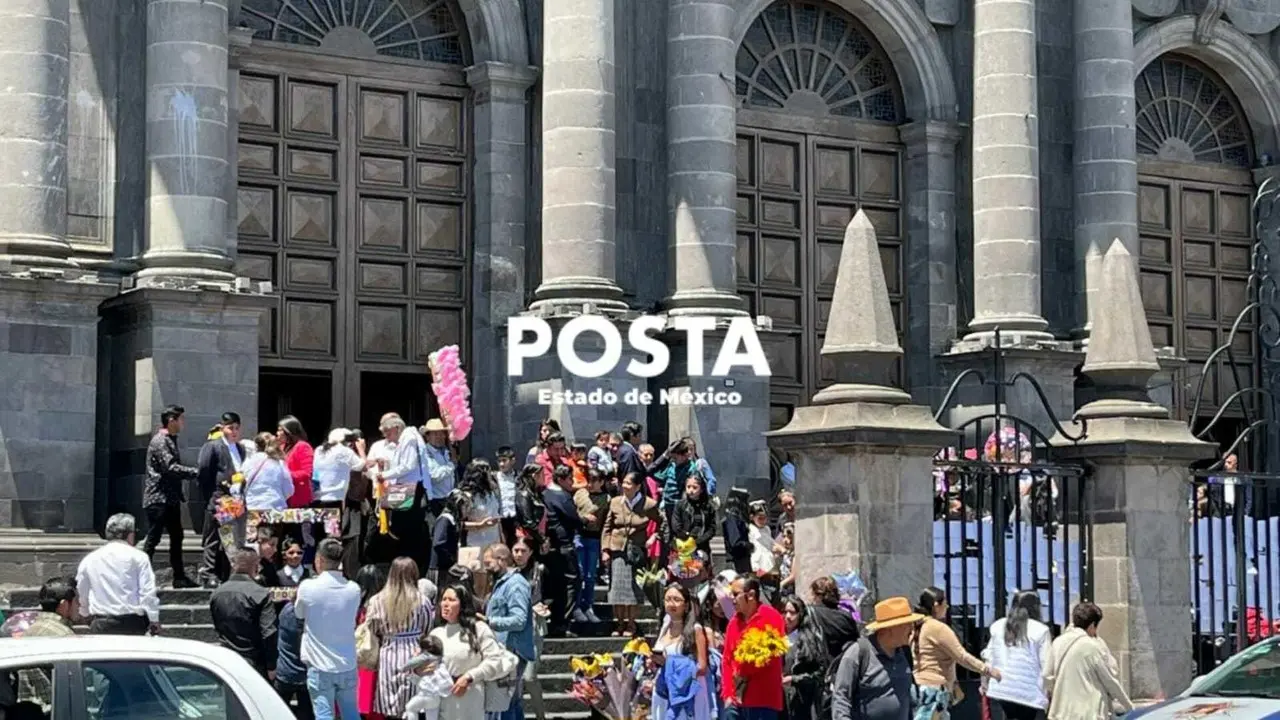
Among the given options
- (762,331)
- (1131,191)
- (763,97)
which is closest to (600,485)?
(762,331)

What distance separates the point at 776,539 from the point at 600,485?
2226mm

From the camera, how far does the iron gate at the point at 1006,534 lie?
59.9 ft

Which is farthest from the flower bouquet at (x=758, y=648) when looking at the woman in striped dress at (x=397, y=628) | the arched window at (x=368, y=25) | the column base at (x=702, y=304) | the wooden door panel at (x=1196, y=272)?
the wooden door panel at (x=1196, y=272)

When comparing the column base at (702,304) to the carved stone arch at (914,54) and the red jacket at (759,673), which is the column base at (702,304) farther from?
the red jacket at (759,673)

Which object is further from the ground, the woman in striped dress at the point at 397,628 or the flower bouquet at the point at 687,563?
the flower bouquet at the point at 687,563

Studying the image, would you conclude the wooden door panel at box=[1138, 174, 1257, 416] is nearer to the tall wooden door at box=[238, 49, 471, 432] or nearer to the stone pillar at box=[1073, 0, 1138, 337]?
the stone pillar at box=[1073, 0, 1138, 337]

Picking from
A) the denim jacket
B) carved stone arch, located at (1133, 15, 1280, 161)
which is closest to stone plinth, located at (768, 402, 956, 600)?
the denim jacket

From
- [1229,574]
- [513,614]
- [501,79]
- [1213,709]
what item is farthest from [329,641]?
[501,79]

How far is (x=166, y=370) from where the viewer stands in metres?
22.5

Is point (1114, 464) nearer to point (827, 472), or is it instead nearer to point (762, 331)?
point (827, 472)

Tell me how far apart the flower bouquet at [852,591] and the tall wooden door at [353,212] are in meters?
10.0

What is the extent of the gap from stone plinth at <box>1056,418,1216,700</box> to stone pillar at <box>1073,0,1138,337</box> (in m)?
10.4

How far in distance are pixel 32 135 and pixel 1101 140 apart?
14.2m

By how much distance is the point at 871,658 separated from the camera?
46.6 ft
